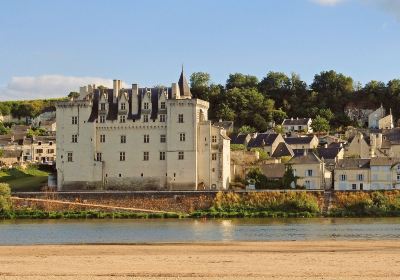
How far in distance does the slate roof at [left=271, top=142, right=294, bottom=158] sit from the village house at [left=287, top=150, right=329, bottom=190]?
14.4 meters

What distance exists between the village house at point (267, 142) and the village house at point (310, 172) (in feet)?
54.5

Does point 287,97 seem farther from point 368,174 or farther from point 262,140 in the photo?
point 368,174

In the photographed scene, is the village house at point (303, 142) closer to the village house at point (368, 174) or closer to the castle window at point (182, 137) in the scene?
the village house at point (368, 174)

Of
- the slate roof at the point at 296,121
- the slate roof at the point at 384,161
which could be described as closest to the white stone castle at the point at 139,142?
the slate roof at the point at 384,161

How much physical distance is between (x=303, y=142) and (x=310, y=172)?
2347 centimetres

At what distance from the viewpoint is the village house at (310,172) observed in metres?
64.6

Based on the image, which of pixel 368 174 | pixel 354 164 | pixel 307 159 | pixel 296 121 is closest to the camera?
pixel 368 174

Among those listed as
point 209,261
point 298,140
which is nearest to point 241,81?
point 298,140

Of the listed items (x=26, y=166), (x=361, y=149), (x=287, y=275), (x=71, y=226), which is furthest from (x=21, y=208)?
(x=287, y=275)

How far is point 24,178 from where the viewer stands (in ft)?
258

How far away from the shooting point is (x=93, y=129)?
67750mm

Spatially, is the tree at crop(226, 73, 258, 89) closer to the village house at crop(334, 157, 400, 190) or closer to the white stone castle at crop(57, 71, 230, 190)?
the white stone castle at crop(57, 71, 230, 190)

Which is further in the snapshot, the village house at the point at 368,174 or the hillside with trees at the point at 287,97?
the hillside with trees at the point at 287,97

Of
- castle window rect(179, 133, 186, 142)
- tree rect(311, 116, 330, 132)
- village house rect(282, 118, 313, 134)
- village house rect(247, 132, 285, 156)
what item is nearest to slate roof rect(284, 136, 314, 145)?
village house rect(247, 132, 285, 156)
